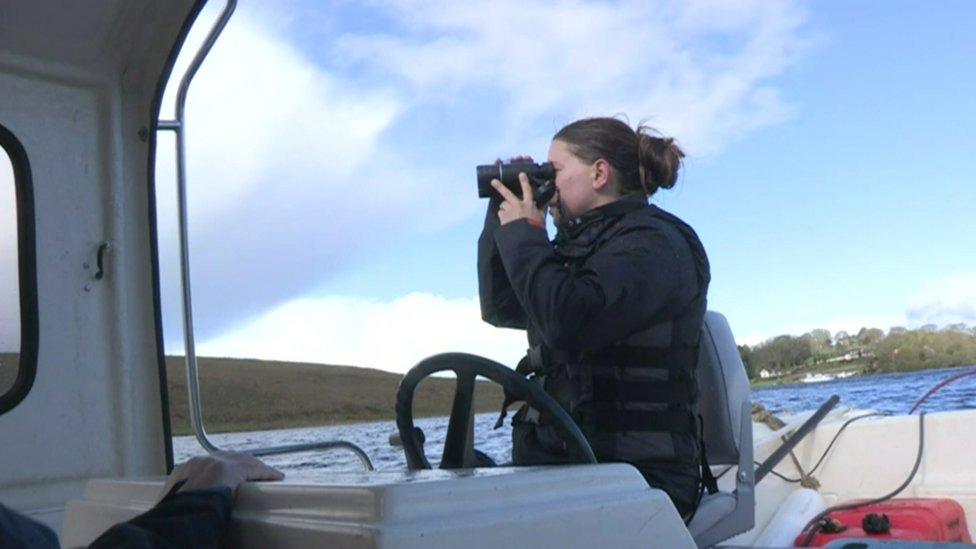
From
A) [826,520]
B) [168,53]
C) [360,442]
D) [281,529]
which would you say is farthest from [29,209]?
[826,520]

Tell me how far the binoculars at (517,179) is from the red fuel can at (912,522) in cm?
197

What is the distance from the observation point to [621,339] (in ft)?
8.66

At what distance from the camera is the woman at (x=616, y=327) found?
2.56 meters

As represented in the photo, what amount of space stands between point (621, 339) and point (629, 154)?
59 centimetres

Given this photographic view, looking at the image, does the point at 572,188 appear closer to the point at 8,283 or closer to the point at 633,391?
the point at 633,391

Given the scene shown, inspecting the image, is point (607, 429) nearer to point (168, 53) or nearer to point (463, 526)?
point (463, 526)

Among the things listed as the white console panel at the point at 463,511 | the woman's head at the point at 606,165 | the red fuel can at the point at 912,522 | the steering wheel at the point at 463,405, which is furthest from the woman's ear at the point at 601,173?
the red fuel can at the point at 912,522

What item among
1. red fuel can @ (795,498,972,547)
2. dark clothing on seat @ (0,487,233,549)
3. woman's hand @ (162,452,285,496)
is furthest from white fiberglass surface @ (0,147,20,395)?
red fuel can @ (795,498,972,547)

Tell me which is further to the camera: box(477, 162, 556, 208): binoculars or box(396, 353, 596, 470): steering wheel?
box(477, 162, 556, 208): binoculars

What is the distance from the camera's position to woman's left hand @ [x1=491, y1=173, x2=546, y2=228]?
8.99 ft

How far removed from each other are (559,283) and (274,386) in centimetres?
199

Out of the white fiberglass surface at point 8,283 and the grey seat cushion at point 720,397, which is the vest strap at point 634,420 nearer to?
the grey seat cushion at point 720,397

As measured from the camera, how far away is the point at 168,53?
3180 mm

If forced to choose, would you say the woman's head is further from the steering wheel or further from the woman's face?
the steering wheel
